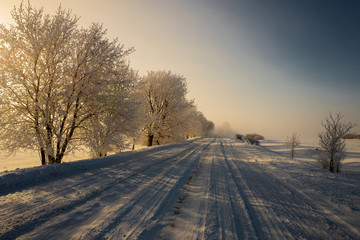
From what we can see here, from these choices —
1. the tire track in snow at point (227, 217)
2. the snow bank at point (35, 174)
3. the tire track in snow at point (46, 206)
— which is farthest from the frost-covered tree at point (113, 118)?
the tire track in snow at point (227, 217)

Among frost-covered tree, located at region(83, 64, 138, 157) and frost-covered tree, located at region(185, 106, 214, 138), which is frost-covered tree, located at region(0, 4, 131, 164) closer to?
frost-covered tree, located at region(83, 64, 138, 157)

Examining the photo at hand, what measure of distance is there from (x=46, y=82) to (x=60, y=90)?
→ 70 centimetres

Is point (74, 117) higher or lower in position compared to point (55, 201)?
higher

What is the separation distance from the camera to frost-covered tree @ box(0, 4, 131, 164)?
7.52 metres

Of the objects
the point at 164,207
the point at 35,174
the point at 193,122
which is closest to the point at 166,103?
the point at 193,122

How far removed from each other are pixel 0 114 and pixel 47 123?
6.63 feet

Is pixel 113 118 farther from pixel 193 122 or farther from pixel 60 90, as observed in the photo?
pixel 193 122

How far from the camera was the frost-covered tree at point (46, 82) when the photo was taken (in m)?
7.52

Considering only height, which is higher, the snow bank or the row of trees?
the row of trees

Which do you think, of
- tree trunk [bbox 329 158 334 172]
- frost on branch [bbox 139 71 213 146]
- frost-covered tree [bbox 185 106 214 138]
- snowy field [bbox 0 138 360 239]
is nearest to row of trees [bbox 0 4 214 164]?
snowy field [bbox 0 138 360 239]

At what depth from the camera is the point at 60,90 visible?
8.57m

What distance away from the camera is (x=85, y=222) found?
262cm

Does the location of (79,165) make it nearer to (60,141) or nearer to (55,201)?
(55,201)

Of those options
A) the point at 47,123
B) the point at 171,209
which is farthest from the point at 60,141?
the point at 171,209
